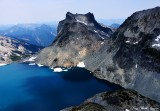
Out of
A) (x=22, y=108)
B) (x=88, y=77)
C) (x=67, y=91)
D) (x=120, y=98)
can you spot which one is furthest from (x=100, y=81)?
(x=120, y=98)

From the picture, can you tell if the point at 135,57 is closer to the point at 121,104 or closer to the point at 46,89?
the point at 46,89

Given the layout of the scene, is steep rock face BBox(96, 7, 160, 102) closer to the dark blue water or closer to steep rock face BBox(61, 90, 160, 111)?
the dark blue water

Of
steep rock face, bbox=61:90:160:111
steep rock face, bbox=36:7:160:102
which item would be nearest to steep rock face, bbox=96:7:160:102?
steep rock face, bbox=36:7:160:102

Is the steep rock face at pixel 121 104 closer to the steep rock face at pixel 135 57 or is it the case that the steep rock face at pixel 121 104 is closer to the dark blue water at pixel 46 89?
the dark blue water at pixel 46 89

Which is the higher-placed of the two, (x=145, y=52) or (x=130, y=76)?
(x=145, y=52)

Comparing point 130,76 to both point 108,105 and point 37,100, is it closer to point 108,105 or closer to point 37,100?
point 37,100
